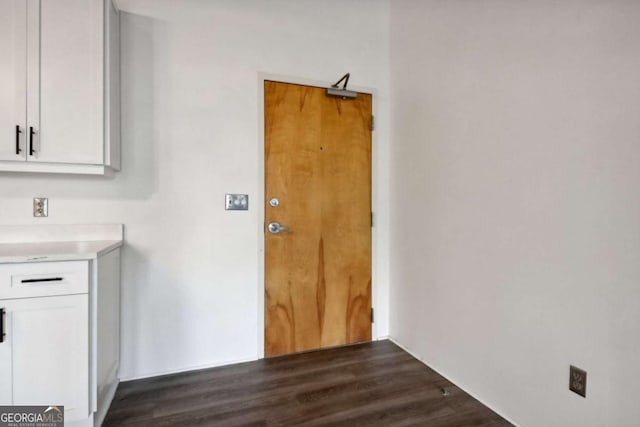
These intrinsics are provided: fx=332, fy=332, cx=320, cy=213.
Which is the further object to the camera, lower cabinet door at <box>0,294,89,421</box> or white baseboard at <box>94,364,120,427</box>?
white baseboard at <box>94,364,120,427</box>

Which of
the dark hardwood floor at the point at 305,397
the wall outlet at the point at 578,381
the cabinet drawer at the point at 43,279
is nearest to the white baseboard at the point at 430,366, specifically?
the dark hardwood floor at the point at 305,397

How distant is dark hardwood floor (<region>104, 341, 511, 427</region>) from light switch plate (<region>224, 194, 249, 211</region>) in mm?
1112

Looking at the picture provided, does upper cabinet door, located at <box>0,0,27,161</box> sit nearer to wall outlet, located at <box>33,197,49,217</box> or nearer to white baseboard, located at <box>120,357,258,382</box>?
wall outlet, located at <box>33,197,49,217</box>

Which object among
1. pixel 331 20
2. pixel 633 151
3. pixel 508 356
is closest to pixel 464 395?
pixel 508 356

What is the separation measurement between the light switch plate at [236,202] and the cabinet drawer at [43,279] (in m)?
0.96

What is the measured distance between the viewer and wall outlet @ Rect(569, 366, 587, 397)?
1406 mm

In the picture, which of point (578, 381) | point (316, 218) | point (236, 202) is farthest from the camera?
point (316, 218)

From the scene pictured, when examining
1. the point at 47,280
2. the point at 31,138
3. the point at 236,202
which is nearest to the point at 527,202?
the point at 236,202

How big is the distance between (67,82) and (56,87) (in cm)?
6

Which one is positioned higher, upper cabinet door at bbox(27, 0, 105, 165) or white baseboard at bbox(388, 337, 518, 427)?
upper cabinet door at bbox(27, 0, 105, 165)

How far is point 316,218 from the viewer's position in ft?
8.52

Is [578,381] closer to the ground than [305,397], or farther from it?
farther from it

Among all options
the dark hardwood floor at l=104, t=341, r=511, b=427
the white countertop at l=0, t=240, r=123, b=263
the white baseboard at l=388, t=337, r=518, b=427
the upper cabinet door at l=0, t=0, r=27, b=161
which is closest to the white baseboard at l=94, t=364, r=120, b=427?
the dark hardwood floor at l=104, t=341, r=511, b=427

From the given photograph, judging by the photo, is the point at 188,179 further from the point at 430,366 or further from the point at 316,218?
the point at 430,366
